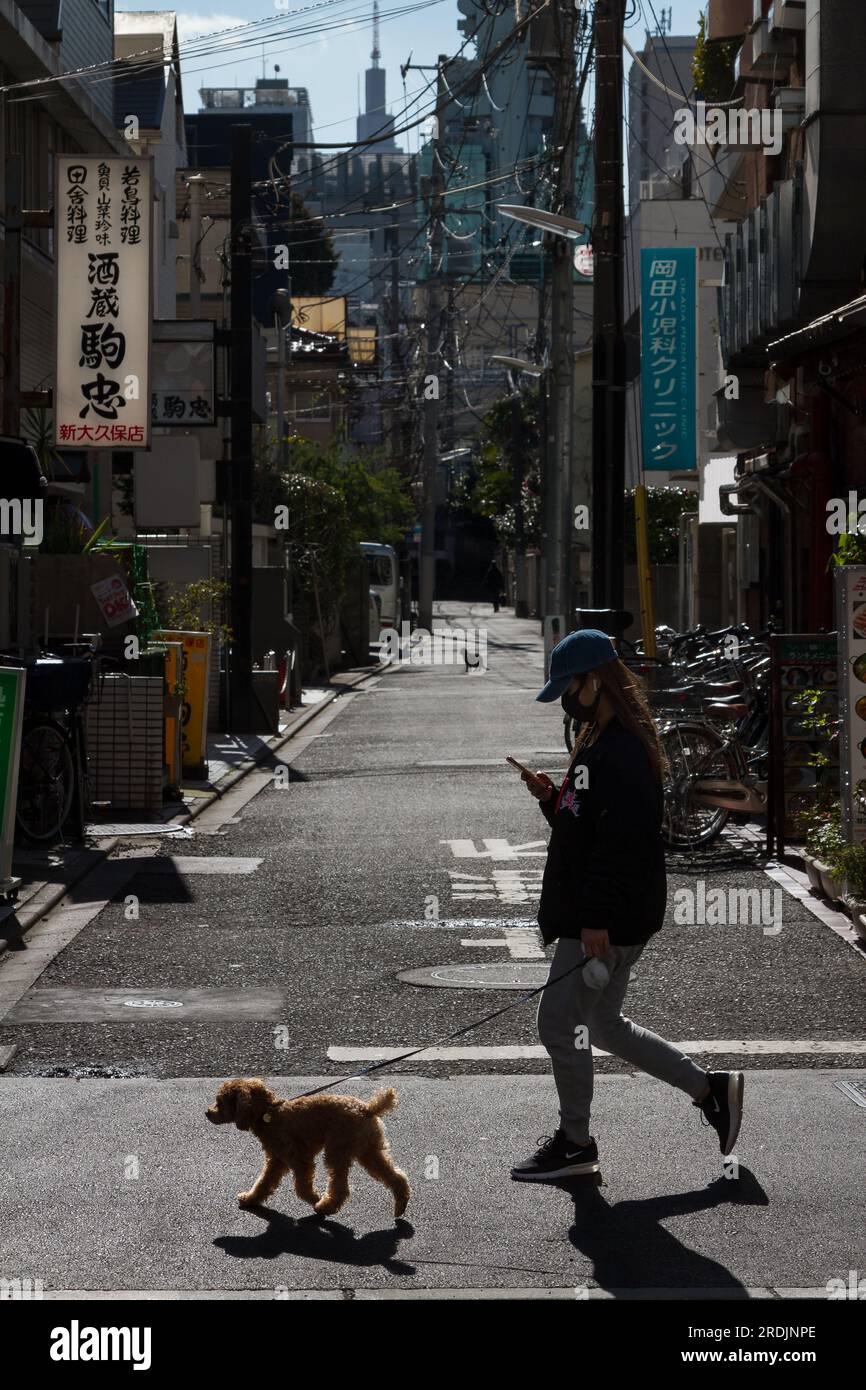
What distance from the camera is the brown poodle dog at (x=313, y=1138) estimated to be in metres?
5.55

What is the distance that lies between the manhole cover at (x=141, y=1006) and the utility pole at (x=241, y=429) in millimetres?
14083

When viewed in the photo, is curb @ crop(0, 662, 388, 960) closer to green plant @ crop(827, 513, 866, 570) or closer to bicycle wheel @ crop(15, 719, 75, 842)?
bicycle wheel @ crop(15, 719, 75, 842)

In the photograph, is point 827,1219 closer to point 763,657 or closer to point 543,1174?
point 543,1174

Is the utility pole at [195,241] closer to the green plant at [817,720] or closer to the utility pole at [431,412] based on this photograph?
the utility pole at [431,412]

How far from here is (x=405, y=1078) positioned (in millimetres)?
7281

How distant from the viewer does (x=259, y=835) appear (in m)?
14.9

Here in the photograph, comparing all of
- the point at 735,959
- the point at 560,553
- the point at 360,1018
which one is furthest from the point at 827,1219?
the point at 560,553

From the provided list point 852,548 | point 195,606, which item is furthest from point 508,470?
point 852,548

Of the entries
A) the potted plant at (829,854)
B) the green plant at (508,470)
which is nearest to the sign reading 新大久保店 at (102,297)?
the potted plant at (829,854)

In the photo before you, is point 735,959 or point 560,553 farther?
point 560,553

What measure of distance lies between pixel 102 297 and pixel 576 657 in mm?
13579

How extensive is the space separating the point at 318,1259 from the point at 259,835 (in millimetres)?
Result: 9783

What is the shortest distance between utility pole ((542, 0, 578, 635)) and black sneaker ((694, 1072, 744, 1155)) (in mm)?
21631

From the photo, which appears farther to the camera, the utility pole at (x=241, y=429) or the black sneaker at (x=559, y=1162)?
the utility pole at (x=241, y=429)
